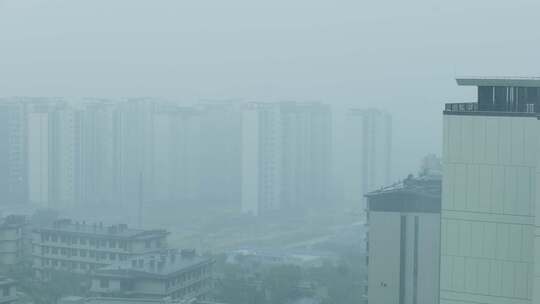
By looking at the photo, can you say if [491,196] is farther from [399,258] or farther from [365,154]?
[365,154]

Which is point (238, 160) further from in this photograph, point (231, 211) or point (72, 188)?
point (72, 188)

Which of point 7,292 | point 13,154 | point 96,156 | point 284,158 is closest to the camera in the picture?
point 7,292

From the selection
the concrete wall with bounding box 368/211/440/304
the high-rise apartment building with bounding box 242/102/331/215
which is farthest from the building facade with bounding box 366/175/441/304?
the high-rise apartment building with bounding box 242/102/331/215

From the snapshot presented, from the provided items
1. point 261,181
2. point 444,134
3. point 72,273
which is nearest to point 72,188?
point 261,181

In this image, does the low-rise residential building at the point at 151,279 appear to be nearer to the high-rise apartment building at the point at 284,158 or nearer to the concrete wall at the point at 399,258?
the concrete wall at the point at 399,258

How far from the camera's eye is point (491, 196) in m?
2.12

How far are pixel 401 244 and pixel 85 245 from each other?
138 inches

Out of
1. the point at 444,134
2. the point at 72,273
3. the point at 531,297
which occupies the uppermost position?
the point at 444,134

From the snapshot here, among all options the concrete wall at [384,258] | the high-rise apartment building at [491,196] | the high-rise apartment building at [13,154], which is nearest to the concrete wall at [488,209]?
the high-rise apartment building at [491,196]

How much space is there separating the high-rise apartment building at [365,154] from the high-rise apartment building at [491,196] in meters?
7.24

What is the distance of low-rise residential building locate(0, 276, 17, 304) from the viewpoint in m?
Answer: 5.39

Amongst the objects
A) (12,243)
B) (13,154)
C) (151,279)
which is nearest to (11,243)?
(12,243)

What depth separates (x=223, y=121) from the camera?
11383mm

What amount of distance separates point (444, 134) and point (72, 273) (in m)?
5.17
